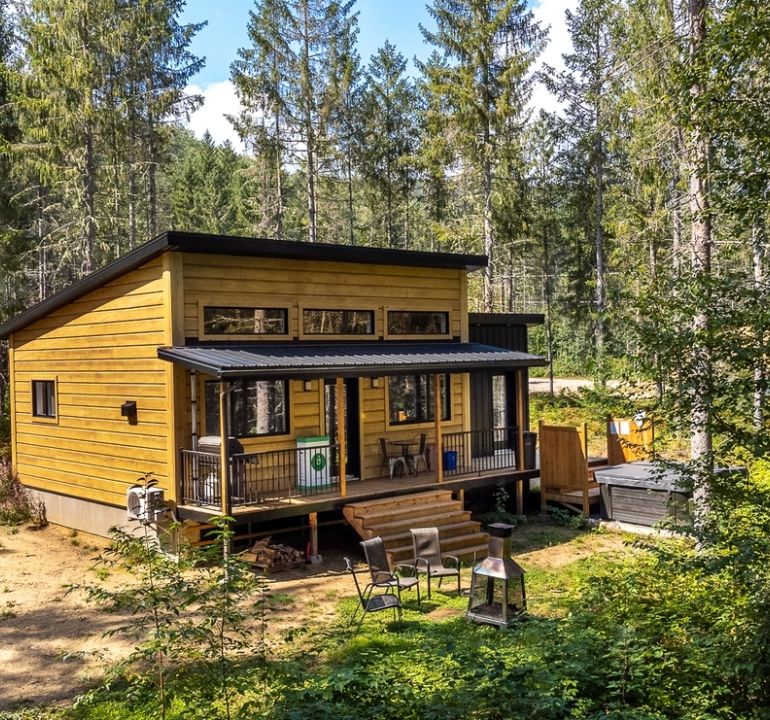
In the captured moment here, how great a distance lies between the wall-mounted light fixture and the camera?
1235 centimetres

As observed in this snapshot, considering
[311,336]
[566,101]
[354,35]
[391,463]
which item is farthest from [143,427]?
[566,101]

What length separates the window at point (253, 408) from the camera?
39.8ft

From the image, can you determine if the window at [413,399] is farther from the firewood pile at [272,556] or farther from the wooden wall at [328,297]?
the firewood pile at [272,556]

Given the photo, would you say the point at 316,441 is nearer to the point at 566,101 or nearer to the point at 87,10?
the point at 87,10

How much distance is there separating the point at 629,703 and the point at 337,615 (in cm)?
466

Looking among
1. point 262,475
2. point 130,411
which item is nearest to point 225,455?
point 262,475

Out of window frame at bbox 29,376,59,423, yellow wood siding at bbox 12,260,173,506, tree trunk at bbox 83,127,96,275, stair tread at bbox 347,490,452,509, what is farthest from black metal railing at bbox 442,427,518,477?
tree trunk at bbox 83,127,96,275

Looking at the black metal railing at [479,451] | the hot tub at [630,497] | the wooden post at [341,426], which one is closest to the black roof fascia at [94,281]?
the wooden post at [341,426]

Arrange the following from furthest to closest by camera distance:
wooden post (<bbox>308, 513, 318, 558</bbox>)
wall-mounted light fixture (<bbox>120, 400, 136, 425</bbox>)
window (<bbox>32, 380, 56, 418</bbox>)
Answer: window (<bbox>32, 380, 56, 418</bbox>) < wall-mounted light fixture (<bbox>120, 400, 136, 425</bbox>) < wooden post (<bbox>308, 513, 318, 558</bbox>)

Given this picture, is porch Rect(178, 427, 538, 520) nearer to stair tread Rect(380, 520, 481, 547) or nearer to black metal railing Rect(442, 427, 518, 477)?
black metal railing Rect(442, 427, 518, 477)

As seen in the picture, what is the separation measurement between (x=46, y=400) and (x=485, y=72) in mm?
16466

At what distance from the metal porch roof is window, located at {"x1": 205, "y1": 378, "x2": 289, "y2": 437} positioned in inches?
29.0

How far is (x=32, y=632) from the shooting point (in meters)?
8.98

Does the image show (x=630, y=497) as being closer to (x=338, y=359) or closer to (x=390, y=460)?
(x=390, y=460)
